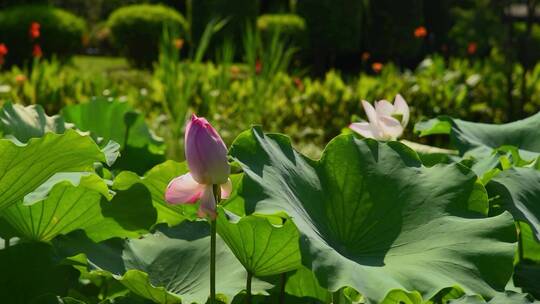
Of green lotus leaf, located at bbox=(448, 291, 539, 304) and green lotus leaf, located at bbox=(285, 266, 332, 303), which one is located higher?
green lotus leaf, located at bbox=(448, 291, 539, 304)

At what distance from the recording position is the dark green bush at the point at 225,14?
14812 mm

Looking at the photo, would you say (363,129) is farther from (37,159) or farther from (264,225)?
(37,159)

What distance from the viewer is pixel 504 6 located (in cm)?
788

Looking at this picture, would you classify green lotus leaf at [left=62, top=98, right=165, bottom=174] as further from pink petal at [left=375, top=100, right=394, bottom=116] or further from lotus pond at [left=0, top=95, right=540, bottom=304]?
pink petal at [left=375, top=100, right=394, bottom=116]

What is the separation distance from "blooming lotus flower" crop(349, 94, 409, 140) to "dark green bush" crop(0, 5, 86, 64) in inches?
500

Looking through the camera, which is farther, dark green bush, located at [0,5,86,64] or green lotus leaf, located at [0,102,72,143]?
dark green bush, located at [0,5,86,64]

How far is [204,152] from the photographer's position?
41.6 inches

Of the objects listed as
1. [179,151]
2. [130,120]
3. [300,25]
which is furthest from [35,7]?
[130,120]

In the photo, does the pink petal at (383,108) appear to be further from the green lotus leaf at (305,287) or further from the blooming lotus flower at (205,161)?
the blooming lotus flower at (205,161)

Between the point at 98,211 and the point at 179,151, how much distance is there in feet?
13.3

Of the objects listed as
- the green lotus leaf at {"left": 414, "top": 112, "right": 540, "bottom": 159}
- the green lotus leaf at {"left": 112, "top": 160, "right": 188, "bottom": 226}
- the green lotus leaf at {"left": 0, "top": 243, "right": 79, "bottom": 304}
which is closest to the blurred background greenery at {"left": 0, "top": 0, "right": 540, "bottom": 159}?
the green lotus leaf at {"left": 414, "top": 112, "right": 540, "bottom": 159}

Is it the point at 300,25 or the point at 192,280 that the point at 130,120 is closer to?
the point at 192,280

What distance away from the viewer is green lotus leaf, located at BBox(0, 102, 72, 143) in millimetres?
1558

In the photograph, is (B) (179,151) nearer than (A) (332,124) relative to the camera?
Yes
